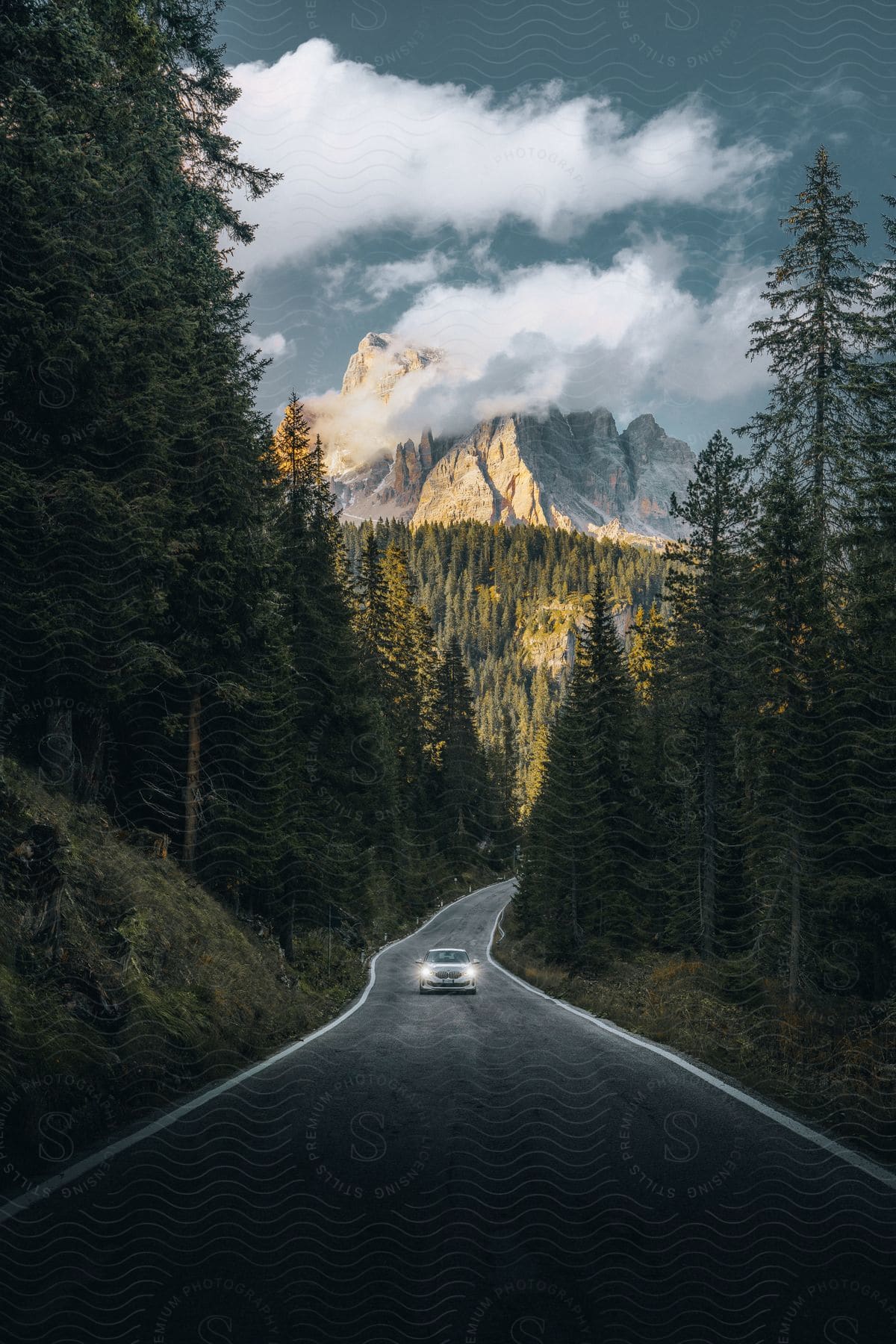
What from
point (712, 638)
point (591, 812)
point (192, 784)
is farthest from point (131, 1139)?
point (591, 812)

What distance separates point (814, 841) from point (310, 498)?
57.1ft

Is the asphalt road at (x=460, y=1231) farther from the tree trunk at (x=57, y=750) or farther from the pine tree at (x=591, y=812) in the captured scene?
the pine tree at (x=591, y=812)

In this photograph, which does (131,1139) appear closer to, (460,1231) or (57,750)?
(460,1231)

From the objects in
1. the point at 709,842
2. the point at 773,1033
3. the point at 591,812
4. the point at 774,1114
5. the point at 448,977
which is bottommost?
the point at 448,977

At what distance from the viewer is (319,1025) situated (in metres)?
13.8

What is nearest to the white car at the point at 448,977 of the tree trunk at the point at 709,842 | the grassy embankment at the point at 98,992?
the grassy embankment at the point at 98,992

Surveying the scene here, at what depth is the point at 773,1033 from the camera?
1141 cm

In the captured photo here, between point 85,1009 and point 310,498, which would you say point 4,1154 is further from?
point 310,498

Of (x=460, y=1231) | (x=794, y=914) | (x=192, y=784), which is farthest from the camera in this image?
(x=192, y=784)

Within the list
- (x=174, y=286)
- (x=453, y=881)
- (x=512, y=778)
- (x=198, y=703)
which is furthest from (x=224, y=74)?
(x=512, y=778)

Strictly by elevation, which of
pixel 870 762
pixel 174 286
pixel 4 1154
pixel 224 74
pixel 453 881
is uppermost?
pixel 224 74

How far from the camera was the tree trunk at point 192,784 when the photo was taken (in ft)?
57.4

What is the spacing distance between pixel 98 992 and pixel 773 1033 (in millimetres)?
8830

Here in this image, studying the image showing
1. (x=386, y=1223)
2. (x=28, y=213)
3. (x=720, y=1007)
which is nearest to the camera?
(x=386, y=1223)
